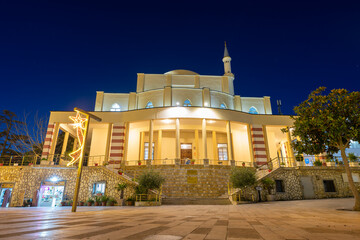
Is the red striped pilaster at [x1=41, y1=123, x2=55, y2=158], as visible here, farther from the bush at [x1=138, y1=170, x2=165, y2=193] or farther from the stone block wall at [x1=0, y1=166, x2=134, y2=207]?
the bush at [x1=138, y1=170, x2=165, y2=193]

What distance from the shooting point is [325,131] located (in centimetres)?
955

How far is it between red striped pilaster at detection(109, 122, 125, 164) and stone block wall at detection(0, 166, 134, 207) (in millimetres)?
3829

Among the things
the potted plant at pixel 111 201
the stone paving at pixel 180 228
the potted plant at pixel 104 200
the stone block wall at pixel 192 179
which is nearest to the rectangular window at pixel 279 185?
the stone block wall at pixel 192 179

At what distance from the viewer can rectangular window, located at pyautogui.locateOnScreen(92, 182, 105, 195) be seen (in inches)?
679

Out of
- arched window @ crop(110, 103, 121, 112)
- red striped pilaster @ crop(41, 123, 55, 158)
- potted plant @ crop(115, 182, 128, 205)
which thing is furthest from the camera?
arched window @ crop(110, 103, 121, 112)

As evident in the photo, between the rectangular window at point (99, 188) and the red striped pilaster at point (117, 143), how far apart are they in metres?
4.09

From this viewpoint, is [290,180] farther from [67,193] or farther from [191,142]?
[67,193]

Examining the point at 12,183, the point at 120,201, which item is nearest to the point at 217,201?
the point at 120,201

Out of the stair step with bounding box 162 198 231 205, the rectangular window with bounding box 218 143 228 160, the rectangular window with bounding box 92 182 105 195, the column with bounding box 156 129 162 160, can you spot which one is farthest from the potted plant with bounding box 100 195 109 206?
the rectangular window with bounding box 218 143 228 160

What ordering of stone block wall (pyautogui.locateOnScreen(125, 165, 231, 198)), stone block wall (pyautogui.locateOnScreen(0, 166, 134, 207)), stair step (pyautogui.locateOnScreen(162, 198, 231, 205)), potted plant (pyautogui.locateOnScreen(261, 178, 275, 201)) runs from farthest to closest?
stone block wall (pyautogui.locateOnScreen(125, 165, 231, 198))
stone block wall (pyautogui.locateOnScreen(0, 166, 134, 207))
potted plant (pyautogui.locateOnScreen(261, 178, 275, 201))
stair step (pyautogui.locateOnScreen(162, 198, 231, 205))

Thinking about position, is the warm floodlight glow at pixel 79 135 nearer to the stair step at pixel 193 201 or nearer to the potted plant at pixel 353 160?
the stair step at pixel 193 201

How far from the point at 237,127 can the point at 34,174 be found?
→ 21713 mm

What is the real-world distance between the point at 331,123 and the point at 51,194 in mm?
20721

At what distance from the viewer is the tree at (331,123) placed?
903 cm
